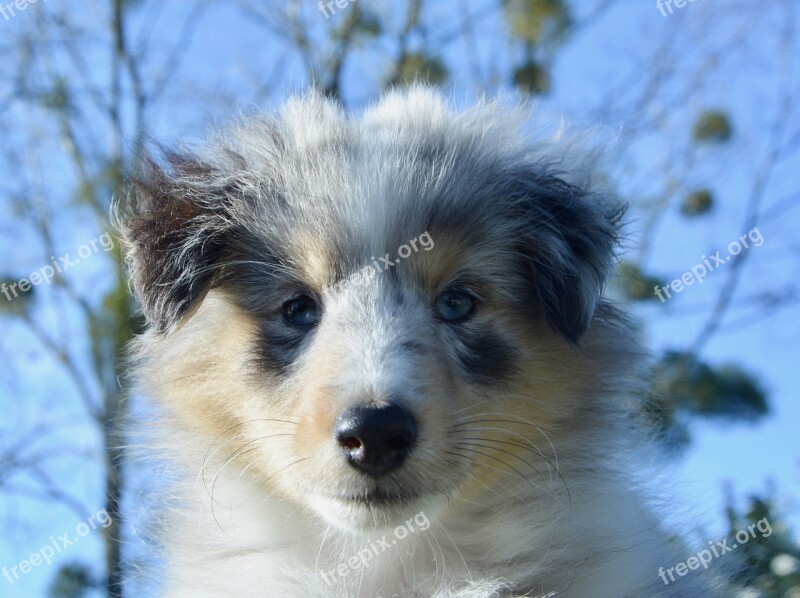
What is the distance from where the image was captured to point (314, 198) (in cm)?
358

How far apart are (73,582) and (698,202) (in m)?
8.75

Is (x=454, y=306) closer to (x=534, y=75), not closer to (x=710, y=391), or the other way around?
(x=710, y=391)

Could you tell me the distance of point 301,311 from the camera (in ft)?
11.6

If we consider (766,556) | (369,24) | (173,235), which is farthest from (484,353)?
(369,24)

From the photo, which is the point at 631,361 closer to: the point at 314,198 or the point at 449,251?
the point at 449,251

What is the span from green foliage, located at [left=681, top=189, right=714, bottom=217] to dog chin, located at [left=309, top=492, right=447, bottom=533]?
9.03m

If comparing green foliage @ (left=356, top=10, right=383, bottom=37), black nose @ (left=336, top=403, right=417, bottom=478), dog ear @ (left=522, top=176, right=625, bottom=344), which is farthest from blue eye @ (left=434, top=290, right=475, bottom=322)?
green foliage @ (left=356, top=10, right=383, bottom=37)

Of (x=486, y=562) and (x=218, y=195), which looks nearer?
(x=486, y=562)

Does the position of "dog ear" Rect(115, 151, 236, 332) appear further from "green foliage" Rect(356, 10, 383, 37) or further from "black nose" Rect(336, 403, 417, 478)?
"green foliage" Rect(356, 10, 383, 37)

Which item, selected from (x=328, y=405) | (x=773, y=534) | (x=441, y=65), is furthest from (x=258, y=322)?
Result: (x=441, y=65)

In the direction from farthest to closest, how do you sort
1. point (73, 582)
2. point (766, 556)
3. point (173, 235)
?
point (73, 582) → point (766, 556) → point (173, 235)

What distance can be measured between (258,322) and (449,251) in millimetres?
826

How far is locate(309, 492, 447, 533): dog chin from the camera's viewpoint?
3.02m

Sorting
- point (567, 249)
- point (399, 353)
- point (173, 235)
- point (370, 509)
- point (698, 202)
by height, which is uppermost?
point (173, 235)
